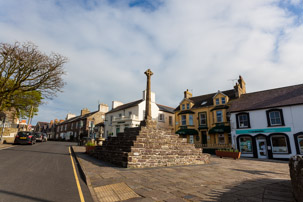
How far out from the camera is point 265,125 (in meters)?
19.1

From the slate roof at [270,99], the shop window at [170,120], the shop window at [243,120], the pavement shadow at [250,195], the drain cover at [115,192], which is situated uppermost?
the slate roof at [270,99]

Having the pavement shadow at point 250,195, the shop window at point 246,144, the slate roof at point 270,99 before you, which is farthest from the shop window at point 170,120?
the pavement shadow at point 250,195

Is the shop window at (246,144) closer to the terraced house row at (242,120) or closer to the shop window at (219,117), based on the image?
the terraced house row at (242,120)

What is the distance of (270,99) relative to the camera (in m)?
20.4

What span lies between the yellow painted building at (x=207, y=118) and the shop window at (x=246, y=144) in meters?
1.83

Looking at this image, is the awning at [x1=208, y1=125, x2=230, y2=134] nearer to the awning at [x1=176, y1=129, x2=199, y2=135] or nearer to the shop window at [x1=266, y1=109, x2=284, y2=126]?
the awning at [x1=176, y1=129, x2=199, y2=135]

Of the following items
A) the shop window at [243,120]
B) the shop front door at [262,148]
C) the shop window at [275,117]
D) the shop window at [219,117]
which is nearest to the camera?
the shop window at [275,117]

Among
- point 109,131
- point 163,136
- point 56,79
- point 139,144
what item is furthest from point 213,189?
point 109,131

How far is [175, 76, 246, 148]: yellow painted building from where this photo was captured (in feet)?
77.8

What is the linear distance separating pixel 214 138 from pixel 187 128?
14.7ft

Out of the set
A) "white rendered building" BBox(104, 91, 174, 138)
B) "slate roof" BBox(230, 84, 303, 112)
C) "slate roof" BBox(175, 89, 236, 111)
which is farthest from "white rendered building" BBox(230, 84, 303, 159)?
"white rendered building" BBox(104, 91, 174, 138)

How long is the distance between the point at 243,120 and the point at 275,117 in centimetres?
328

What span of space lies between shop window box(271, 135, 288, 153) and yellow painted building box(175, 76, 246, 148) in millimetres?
5041

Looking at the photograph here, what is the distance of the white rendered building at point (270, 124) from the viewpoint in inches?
683
